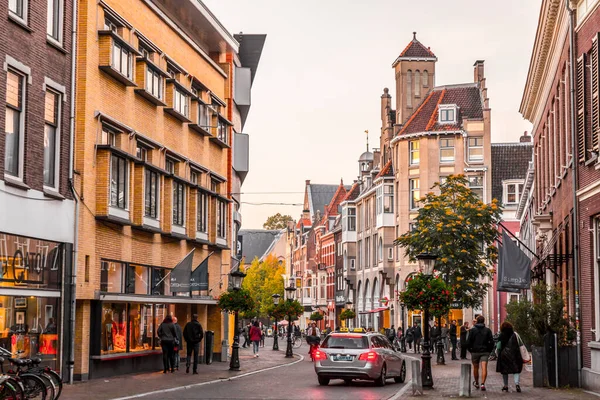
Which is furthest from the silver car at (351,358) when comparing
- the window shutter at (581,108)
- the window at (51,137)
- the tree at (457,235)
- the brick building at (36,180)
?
the tree at (457,235)

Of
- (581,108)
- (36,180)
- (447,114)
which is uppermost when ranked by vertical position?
(447,114)

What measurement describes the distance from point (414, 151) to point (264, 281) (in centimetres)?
5254

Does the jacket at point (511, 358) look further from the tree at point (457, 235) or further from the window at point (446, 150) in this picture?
the window at point (446, 150)

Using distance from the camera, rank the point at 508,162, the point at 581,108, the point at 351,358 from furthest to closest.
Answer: the point at 508,162, the point at 351,358, the point at 581,108

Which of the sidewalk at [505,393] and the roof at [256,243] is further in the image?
the roof at [256,243]

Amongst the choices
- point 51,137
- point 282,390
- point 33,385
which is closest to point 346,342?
point 282,390

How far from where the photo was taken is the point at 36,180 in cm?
2452

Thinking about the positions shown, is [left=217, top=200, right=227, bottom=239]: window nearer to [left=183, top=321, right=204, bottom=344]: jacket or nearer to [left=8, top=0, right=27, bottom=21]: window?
[left=183, top=321, right=204, bottom=344]: jacket

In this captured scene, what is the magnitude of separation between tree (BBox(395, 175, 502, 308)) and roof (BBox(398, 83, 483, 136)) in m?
29.5

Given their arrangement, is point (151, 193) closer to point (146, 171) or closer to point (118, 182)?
point (146, 171)

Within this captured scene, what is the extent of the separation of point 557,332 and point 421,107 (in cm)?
5556

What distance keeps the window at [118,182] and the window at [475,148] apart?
4971 cm

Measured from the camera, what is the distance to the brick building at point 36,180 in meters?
23.2

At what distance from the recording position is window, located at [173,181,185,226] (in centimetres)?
3588
